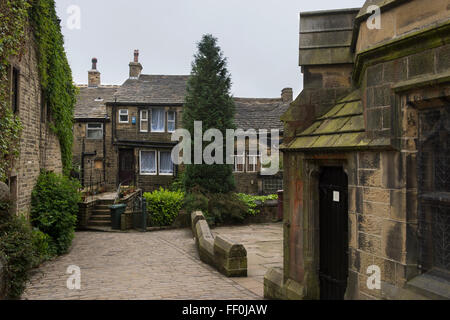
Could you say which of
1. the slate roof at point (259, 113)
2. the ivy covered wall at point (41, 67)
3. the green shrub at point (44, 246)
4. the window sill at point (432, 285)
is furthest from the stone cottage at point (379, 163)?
the slate roof at point (259, 113)

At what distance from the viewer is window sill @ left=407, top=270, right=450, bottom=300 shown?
3357mm

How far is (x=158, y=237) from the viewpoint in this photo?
14.5 metres

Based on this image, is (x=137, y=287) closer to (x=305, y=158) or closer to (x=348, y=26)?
(x=305, y=158)

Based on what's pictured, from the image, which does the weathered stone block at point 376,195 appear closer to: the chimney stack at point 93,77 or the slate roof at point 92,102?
the slate roof at point 92,102

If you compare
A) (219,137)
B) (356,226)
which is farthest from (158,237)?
(356,226)

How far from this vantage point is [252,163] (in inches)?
955

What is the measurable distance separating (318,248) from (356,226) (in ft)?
4.55

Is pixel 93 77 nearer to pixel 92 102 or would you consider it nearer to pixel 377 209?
pixel 92 102

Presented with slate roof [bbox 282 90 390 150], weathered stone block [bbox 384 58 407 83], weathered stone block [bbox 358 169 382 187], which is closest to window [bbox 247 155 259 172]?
slate roof [bbox 282 90 390 150]

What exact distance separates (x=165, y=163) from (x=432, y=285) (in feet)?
74.6

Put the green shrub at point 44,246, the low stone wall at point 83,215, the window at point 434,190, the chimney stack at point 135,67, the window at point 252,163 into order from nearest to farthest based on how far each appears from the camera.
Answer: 1. the window at point 434,190
2. the green shrub at point 44,246
3. the low stone wall at point 83,215
4. the window at point 252,163
5. the chimney stack at point 135,67

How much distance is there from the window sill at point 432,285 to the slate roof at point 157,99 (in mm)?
22370

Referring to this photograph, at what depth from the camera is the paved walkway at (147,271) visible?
7.02 m

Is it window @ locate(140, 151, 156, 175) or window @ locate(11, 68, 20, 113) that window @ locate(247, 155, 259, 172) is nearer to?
window @ locate(140, 151, 156, 175)
